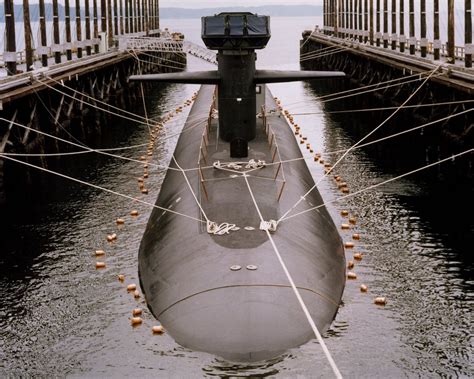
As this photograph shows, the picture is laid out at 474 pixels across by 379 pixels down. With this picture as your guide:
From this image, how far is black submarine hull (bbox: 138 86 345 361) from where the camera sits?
1440 cm

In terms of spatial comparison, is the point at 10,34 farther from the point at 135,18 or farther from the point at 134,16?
the point at 135,18

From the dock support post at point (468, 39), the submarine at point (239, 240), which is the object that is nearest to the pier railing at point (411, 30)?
the dock support post at point (468, 39)

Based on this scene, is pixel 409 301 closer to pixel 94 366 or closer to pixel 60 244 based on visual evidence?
pixel 94 366

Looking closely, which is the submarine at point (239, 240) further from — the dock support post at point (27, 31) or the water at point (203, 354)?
the dock support post at point (27, 31)

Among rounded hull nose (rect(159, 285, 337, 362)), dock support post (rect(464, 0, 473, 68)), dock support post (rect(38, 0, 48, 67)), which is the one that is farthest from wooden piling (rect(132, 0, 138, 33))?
rounded hull nose (rect(159, 285, 337, 362))

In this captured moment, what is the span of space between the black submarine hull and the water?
49 centimetres

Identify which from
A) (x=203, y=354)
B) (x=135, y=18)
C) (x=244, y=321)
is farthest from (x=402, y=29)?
(x=203, y=354)

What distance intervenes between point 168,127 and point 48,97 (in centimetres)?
1035

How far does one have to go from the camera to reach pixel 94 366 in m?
16.2

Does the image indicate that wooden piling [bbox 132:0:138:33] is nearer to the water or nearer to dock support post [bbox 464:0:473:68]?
dock support post [bbox 464:0:473:68]

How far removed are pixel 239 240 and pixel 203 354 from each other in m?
3.44

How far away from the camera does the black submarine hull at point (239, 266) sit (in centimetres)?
1440

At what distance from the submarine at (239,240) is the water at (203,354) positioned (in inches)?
23.5

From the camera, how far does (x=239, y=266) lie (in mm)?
15953
